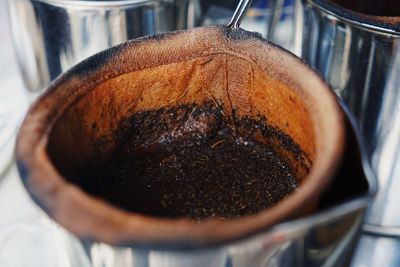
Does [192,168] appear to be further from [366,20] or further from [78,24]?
[78,24]

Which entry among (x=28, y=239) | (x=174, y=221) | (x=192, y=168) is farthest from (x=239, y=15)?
(x=28, y=239)

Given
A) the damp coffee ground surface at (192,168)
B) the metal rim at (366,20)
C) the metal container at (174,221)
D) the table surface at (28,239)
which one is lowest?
the table surface at (28,239)

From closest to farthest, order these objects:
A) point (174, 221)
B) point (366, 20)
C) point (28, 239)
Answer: point (174, 221), point (366, 20), point (28, 239)

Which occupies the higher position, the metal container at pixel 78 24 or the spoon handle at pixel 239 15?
the spoon handle at pixel 239 15

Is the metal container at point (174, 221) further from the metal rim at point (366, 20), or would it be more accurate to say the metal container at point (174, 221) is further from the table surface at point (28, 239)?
the table surface at point (28, 239)

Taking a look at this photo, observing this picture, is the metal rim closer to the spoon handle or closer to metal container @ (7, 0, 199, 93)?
the spoon handle

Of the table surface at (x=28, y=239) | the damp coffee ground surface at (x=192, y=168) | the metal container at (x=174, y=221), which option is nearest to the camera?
the metal container at (x=174, y=221)

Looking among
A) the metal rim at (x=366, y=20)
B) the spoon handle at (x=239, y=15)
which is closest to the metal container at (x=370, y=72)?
the metal rim at (x=366, y=20)

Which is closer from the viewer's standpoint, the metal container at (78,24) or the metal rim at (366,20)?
the metal rim at (366,20)
